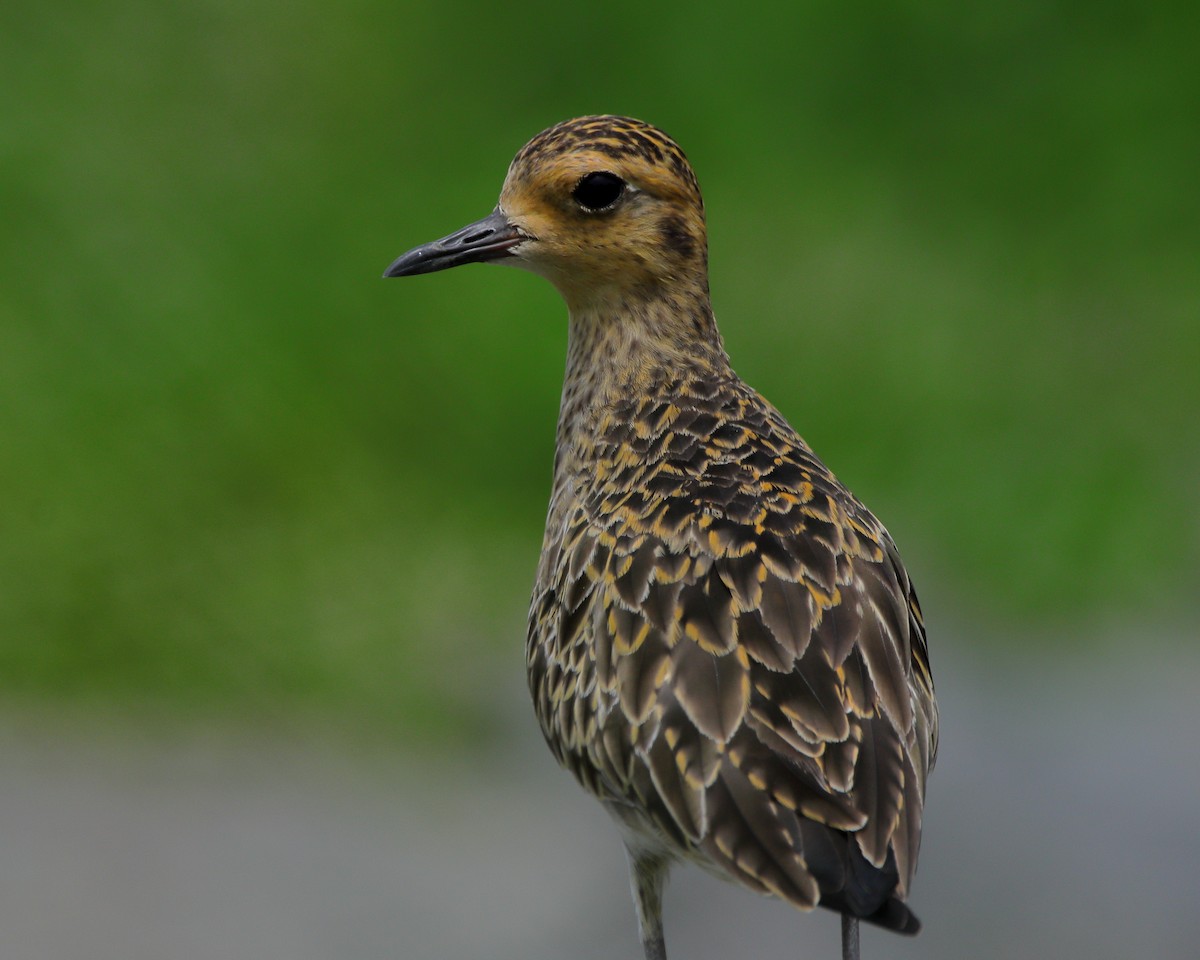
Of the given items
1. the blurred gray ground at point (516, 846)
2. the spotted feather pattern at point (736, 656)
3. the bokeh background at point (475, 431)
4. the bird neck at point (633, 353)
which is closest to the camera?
the spotted feather pattern at point (736, 656)

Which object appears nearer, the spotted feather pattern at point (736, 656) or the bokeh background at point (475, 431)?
the spotted feather pattern at point (736, 656)

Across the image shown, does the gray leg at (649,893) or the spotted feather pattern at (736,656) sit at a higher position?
the spotted feather pattern at (736,656)

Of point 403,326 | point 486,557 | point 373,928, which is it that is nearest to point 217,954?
point 373,928

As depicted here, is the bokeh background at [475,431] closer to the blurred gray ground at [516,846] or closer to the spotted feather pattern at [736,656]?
the blurred gray ground at [516,846]

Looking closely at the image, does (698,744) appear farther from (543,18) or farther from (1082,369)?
(543,18)

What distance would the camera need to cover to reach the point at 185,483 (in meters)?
12.4

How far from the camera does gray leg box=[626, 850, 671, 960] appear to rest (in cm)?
638

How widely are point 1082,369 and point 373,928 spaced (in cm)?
675

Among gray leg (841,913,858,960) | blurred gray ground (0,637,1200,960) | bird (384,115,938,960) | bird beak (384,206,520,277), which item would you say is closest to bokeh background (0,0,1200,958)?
blurred gray ground (0,637,1200,960)

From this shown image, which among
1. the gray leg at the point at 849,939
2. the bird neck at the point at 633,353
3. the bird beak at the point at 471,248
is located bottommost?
the gray leg at the point at 849,939

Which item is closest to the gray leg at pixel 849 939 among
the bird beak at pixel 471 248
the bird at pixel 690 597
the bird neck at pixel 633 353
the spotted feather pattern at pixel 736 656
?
the bird at pixel 690 597

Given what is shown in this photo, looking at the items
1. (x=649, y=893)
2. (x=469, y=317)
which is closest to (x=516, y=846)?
(x=649, y=893)

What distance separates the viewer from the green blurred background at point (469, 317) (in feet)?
38.3

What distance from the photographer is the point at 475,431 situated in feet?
41.7
